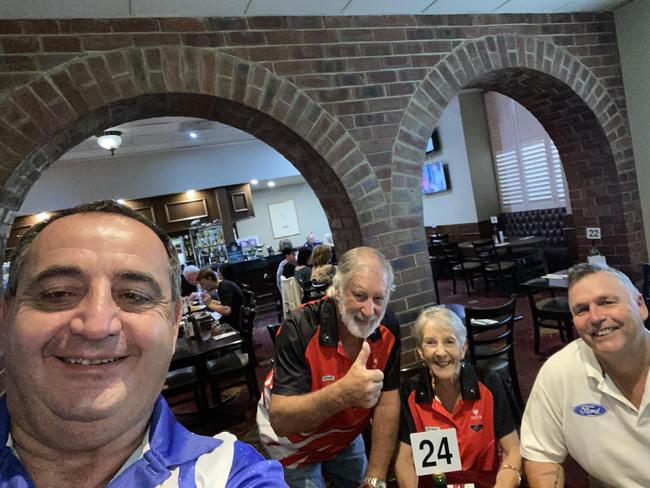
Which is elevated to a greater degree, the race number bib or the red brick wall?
the red brick wall

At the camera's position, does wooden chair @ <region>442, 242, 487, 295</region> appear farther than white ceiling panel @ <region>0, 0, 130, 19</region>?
Yes

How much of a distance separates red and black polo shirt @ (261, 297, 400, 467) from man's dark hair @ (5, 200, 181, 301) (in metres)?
0.89

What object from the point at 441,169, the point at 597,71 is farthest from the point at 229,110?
the point at 441,169

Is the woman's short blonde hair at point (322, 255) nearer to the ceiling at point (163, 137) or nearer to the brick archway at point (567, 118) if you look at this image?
the brick archway at point (567, 118)

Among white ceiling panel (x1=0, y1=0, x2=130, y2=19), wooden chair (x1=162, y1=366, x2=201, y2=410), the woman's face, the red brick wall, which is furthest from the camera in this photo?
wooden chair (x1=162, y1=366, x2=201, y2=410)

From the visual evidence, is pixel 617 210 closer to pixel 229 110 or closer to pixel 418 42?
pixel 418 42

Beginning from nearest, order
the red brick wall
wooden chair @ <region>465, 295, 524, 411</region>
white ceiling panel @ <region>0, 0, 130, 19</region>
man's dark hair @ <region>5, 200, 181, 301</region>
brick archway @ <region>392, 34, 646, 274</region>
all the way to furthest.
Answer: man's dark hair @ <region>5, 200, 181, 301</region> → white ceiling panel @ <region>0, 0, 130, 19</region> → the red brick wall → wooden chair @ <region>465, 295, 524, 411</region> → brick archway @ <region>392, 34, 646, 274</region>

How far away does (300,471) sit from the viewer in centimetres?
187

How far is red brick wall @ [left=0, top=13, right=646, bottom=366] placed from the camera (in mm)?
2533

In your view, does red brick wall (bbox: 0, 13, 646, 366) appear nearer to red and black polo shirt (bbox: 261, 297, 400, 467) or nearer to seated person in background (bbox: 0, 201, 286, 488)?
red and black polo shirt (bbox: 261, 297, 400, 467)

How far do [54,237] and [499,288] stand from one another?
7.71 metres

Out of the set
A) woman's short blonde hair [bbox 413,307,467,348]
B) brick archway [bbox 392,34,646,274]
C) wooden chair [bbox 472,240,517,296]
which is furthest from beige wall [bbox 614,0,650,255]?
woman's short blonde hair [bbox 413,307,467,348]

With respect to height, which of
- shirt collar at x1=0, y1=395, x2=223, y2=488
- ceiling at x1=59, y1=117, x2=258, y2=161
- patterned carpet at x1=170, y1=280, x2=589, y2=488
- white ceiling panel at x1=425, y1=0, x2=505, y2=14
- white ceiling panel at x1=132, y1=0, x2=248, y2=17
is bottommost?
patterned carpet at x1=170, y1=280, x2=589, y2=488

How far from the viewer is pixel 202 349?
364cm
